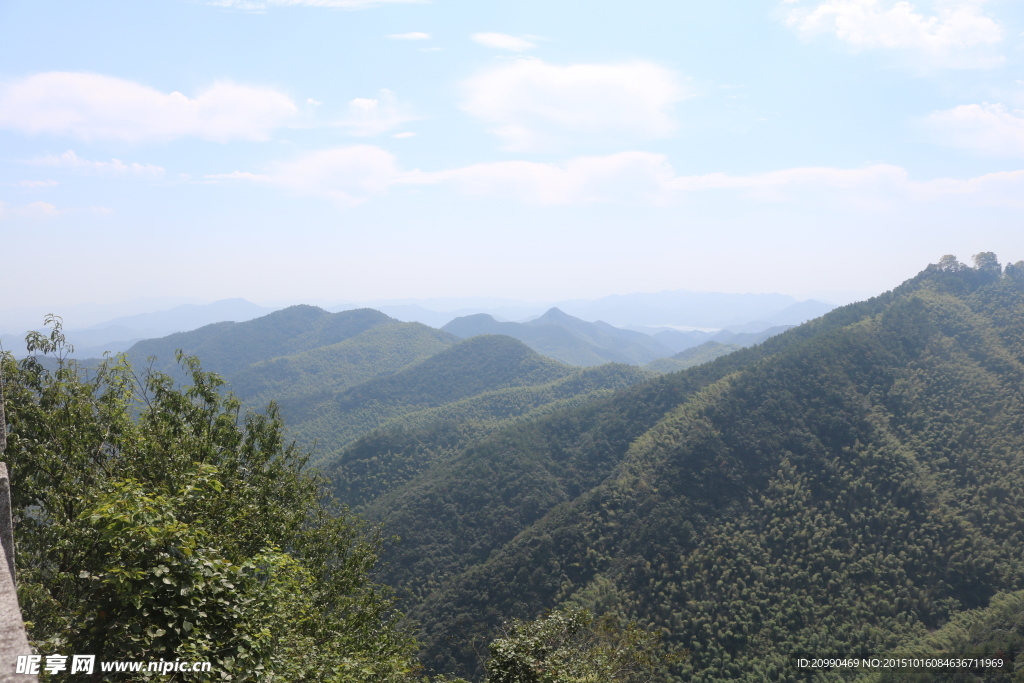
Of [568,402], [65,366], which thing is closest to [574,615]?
[65,366]

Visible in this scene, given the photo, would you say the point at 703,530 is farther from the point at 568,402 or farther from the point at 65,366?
the point at 568,402

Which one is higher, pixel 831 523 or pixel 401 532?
pixel 831 523

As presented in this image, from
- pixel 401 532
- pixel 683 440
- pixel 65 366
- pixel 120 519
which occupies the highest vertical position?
pixel 65 366

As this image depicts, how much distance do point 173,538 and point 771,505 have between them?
61614mm

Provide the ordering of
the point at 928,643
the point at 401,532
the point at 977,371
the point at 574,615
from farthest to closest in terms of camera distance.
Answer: the point at 401,532 → the point at 977,371 → the point at 928,643 → the point at 574,615

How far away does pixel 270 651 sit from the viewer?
27.5 feet

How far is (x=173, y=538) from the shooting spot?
7312 mm

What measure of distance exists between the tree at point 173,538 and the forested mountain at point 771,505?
36640 mm

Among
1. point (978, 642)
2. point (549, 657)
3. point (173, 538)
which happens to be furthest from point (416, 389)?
point (173, 538)

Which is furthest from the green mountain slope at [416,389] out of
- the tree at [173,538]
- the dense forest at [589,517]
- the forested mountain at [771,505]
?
the tree at [173,538]

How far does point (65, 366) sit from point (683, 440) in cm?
6567

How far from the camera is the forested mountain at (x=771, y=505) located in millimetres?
45250

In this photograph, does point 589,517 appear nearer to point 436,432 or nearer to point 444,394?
point 436,432

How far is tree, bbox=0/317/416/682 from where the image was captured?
23.1ft
